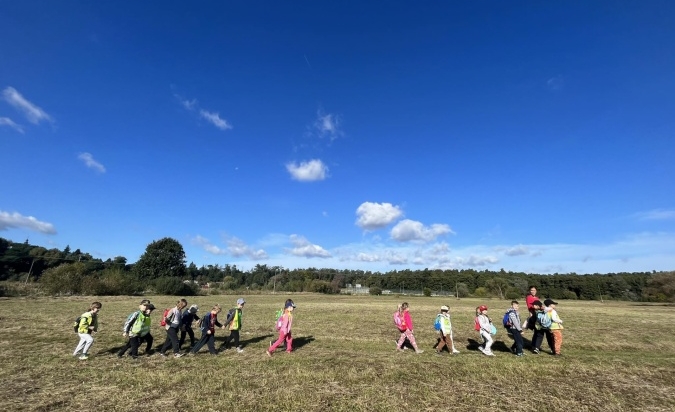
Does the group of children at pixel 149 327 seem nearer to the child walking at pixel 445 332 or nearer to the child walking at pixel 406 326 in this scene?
the child walking at pixel 406 326

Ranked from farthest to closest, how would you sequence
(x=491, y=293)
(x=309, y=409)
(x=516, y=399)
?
1. (x=491, y=293)
2. (x=516, y=399)
3. (x=309, y=409)

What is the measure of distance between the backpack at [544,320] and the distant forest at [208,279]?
→ 65541 millimetres

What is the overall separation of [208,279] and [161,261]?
81908 mm

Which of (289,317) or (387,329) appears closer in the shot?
(289,317)

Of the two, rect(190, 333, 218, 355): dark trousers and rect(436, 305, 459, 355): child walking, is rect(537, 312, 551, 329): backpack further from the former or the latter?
rect(190, 333, 218, 355): dark trousers

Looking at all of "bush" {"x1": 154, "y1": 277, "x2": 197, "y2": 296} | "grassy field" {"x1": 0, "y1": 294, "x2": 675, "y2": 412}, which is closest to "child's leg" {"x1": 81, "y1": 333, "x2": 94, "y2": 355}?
"grassy field" {"x1": 0, "y1": 294, "x2": 675, "y2": 412}

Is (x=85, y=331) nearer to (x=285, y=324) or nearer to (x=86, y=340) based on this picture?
(x=86, y=340)

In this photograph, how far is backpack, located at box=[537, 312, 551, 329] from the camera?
12422 millimetres

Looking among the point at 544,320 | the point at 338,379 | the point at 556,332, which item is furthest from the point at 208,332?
the point at 556,332

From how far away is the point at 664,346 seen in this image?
14.7 metres

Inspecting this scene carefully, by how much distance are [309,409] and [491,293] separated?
102 m

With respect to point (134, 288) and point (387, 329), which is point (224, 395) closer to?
point (387, 329)

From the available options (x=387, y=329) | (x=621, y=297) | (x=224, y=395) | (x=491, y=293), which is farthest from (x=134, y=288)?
(x=621, y=297)

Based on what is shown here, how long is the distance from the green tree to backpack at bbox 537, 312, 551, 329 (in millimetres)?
93769
